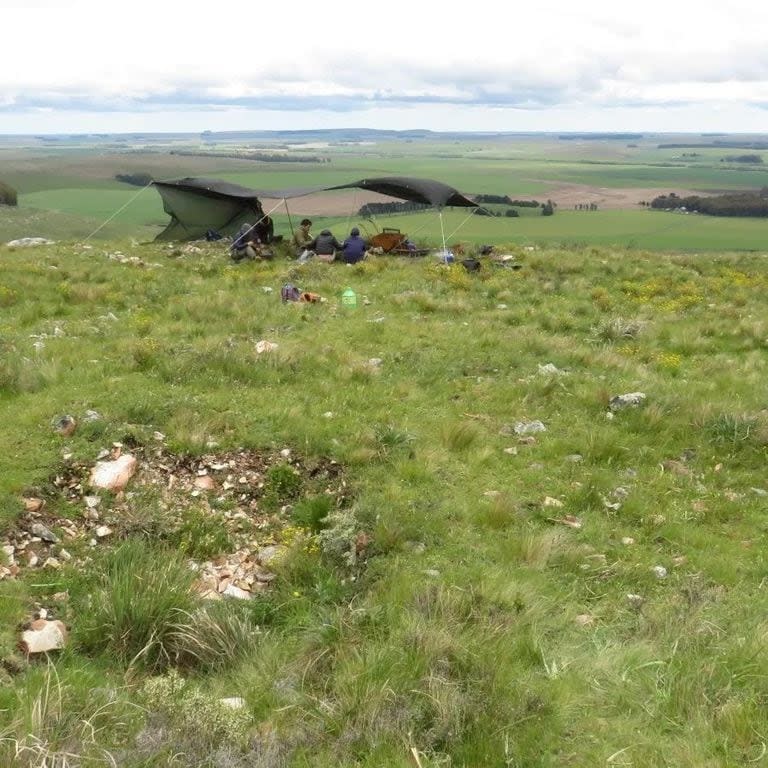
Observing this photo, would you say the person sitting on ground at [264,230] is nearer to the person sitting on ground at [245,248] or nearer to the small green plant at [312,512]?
the person sitting on ground at [245,248]

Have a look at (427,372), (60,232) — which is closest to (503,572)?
(427,372)

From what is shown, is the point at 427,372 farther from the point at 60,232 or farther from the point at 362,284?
the point at 60,232

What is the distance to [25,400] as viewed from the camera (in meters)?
7.61

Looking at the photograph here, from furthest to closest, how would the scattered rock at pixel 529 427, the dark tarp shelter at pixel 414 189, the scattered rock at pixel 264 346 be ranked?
the dark tarp shelter at pixel 414 189 → the scattered rock at pixel 264 346 → the scattered rock at pixel 529 427

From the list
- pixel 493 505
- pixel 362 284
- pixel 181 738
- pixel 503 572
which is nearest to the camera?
pixel 181 738

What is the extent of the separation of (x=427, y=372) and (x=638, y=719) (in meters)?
6.76

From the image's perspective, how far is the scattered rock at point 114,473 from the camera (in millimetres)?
6180

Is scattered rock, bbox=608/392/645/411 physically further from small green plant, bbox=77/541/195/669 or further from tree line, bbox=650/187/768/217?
tree line, bbox=650/187/768/217

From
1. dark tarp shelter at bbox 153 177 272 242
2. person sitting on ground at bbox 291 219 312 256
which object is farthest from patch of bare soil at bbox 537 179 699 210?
person sitting on ground at bbox 291 219 312 256

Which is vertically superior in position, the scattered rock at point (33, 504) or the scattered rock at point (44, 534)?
the scattered rock at point (33, 504)

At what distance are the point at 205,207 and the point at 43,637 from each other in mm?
19736

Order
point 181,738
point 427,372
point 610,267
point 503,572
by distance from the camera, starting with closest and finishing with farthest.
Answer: point 181,738, point 503,572, point 427,372, point 610,267

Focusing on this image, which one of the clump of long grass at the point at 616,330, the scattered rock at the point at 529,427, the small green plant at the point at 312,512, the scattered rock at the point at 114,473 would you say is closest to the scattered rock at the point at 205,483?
the scattered rock at the point at 114,473

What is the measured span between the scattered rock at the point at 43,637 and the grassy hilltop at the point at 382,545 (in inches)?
3.1
